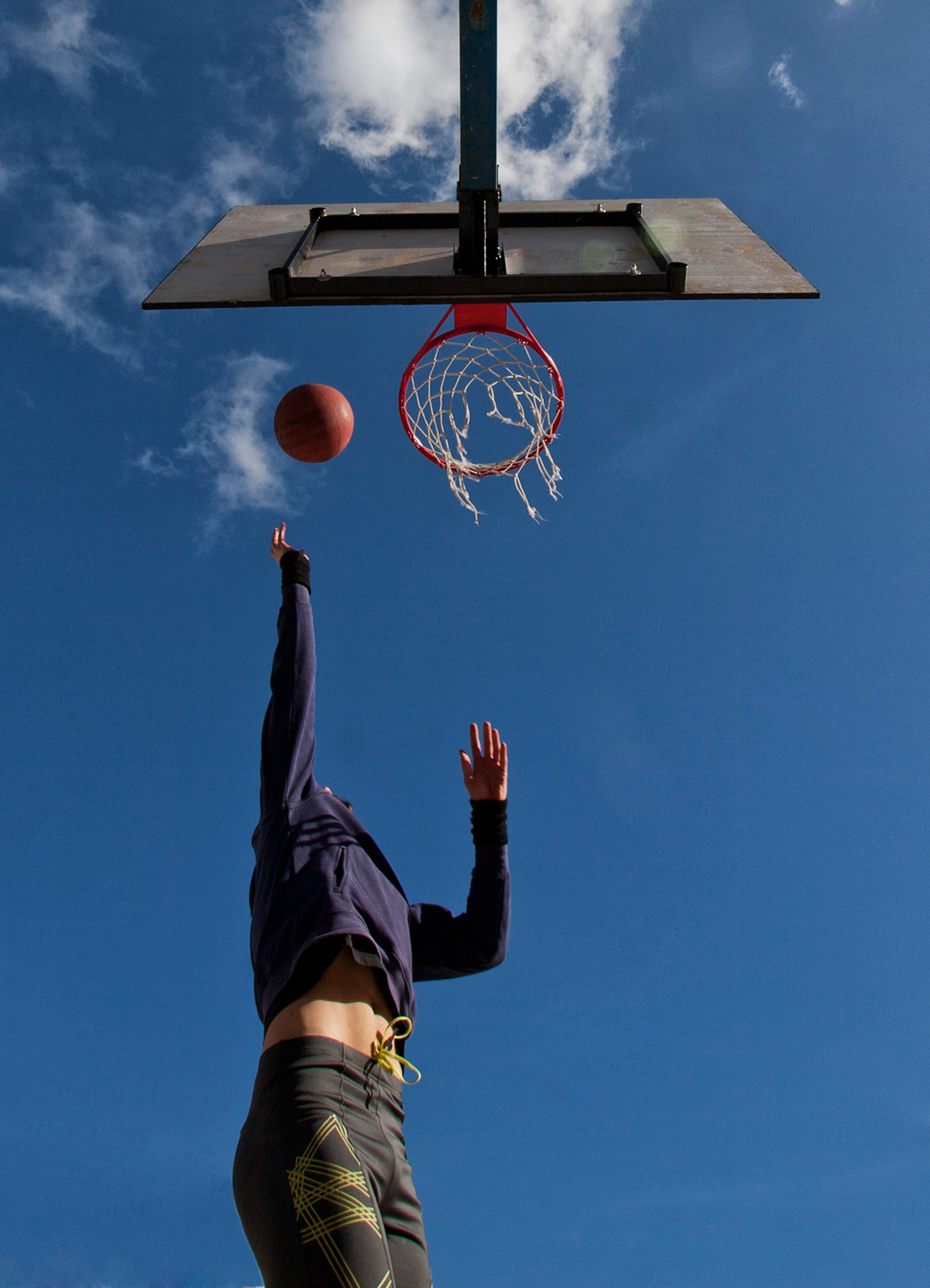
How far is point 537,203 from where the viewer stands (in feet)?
17.7

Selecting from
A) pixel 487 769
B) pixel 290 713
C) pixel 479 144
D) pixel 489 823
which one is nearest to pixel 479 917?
pixel 489 823

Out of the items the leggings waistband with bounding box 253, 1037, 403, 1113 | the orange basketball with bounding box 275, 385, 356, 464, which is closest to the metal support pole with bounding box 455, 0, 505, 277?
the orange basketball with bounding box 275, 385, 356, 464

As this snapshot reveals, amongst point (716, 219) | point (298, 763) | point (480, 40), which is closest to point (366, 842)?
point (298, 763)

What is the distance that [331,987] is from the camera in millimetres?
2873

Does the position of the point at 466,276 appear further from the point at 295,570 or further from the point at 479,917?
the point at 479,917

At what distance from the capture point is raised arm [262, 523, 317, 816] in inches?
137

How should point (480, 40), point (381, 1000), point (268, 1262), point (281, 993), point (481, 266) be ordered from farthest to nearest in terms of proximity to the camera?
1. point (481, 266)
2. point (480, 40)
3. point (381, 1000)
4. point (281, 993)
5. point (268, 1262)

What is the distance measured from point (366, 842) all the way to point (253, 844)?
0.47m

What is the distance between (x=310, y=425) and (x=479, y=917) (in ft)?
10.2

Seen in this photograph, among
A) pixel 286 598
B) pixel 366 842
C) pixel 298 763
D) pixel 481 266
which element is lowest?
pixel 366 842

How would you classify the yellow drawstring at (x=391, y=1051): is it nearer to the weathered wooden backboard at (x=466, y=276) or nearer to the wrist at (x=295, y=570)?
the wrist at (x=295, y=570)

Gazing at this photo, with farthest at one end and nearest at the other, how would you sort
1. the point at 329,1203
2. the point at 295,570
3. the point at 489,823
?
1. the point at 295,570
2. the point at 489,823
3. the point at 329,1203

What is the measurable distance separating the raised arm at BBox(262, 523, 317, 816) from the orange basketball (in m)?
1.55

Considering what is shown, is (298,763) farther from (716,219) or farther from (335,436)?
(716,219)
